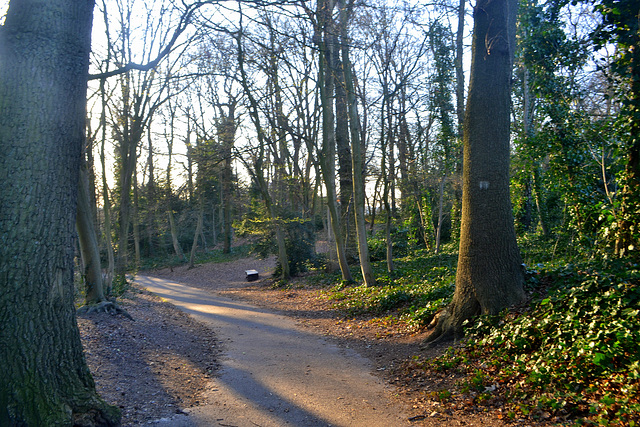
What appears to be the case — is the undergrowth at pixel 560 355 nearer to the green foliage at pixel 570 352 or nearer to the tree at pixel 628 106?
the green foliage at pixel 570 352

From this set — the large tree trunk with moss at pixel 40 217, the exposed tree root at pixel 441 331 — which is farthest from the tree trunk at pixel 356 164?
the large tree trunk with moss at pixel 40 217

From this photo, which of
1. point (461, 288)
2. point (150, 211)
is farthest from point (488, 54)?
point (150, 211)

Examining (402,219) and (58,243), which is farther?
(402,219)

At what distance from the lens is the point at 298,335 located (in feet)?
31.0

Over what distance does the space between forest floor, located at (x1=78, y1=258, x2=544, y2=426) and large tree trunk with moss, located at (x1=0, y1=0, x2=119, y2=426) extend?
1.02 metres

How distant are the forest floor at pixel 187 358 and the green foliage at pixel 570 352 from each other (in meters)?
0.36

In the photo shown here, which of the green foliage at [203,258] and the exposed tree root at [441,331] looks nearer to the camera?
the exposed tree root at [441,331]

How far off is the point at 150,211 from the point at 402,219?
18.1 metres

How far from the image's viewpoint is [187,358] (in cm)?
727

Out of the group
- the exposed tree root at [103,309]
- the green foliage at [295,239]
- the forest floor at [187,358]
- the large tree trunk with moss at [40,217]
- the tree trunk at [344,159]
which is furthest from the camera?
the green foliage at [295,239]

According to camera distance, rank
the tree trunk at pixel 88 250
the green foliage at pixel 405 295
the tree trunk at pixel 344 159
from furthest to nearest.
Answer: the tree trunk at pixel 344 159, the tree trunk at pixel 88 250, the green foliage at pixel 405 295

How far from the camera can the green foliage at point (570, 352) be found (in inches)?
154

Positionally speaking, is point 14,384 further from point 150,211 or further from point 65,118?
point 150,211

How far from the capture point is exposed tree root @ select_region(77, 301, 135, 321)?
8.71m
